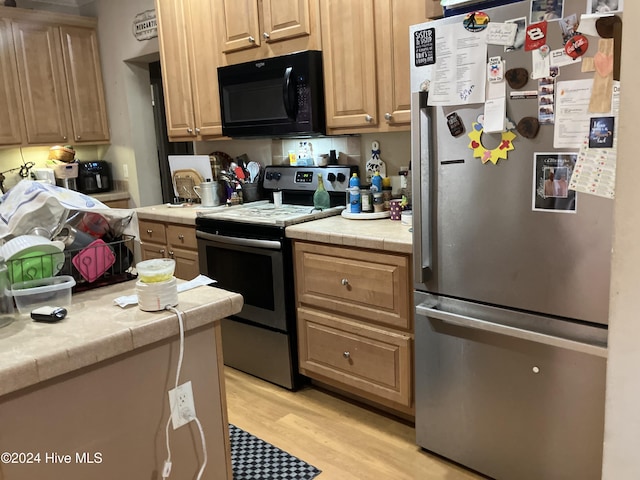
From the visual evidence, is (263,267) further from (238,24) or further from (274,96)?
(238,24)

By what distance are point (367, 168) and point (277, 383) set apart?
128cm

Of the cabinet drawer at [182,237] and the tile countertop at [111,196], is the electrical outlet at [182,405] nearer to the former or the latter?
the cabinet drawer at [182,237]

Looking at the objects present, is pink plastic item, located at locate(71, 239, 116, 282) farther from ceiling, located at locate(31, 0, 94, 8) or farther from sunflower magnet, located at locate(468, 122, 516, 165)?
ceiling, located at locate(31, 0, 94, 8)

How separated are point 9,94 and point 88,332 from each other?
386cm

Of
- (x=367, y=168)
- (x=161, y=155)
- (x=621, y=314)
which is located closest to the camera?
(x=621, y=314)

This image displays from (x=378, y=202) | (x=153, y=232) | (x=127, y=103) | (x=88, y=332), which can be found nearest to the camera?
(x=88, y=332)

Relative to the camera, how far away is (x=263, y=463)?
2.21 m

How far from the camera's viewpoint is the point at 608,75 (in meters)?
1.35

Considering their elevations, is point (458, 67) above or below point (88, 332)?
above

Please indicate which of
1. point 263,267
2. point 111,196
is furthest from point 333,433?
point 111,196

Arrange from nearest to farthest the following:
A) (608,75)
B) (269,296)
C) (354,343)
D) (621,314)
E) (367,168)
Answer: (621,314)
(608,75)
(354,343)
(269,296)
(367,168)

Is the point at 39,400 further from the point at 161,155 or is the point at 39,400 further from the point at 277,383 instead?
the point at 161,155

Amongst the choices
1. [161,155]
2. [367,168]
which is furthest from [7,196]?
[161,155]

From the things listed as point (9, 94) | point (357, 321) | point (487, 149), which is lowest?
point (357, 321)
